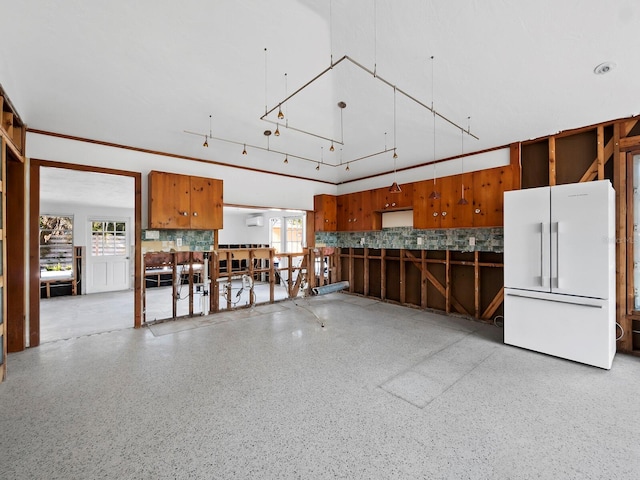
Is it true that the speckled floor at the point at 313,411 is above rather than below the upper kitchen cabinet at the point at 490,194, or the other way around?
below

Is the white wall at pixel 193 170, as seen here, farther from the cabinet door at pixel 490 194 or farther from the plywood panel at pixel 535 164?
the plywood panel at pixel 535 164

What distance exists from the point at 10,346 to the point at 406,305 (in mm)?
5884

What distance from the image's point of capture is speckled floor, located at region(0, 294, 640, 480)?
69.7 inches

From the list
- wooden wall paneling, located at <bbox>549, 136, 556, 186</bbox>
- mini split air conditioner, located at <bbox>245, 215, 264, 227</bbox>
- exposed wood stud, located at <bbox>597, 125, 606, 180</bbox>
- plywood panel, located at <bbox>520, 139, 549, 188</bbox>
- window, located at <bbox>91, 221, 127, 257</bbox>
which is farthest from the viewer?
mini split air conditioner, located at <bbox>245, 215, 264, 227</bbox>

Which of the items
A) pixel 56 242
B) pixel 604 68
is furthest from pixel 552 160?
pixel 56 242

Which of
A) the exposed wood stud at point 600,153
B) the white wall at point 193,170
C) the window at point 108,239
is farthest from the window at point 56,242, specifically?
the exposed wood stud at point 600,153

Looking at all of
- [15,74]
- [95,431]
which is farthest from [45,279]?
[95,431]

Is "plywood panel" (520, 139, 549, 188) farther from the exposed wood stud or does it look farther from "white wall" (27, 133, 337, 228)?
"white wall" (27, 133, 337, 228)

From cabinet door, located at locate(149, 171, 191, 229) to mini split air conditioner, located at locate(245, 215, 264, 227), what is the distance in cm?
499

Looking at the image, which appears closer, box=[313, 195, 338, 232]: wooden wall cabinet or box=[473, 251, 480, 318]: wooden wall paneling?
box=[473, 251, 480, 318]: wooden wall paneling

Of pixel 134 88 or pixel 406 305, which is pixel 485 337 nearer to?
pixel 406 305

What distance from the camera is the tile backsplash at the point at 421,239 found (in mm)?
4629

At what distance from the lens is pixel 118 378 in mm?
2842

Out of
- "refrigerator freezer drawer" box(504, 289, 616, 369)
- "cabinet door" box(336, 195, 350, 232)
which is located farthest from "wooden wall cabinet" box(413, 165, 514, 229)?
"cabinet door" box(336, 195, 350, 232)
